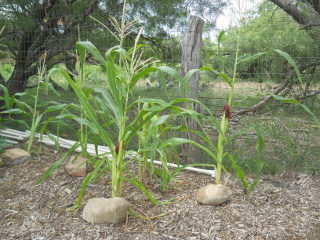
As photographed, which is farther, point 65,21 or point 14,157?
point 65,21

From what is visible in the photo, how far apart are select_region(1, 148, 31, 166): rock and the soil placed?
0.24 meters

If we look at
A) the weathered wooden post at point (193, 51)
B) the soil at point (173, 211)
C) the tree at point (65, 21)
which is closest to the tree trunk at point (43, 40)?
the tree at point (65, 21)

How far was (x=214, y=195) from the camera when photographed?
224 centimetres

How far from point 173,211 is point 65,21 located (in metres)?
3.63

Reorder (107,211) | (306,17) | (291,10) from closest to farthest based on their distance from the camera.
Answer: (107,211) < (291,10) < (306,17)

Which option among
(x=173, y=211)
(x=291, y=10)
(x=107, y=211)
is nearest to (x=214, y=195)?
(x=173, y=211)

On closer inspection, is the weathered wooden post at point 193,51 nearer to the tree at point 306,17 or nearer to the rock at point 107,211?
the tree at point 306,17

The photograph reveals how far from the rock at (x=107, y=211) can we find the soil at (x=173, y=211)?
0.13ft

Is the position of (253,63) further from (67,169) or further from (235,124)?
(67,169)

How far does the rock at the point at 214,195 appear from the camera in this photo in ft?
7.34

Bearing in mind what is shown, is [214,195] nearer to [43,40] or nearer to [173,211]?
[173,211]

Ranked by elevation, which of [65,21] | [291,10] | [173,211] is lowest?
[173,211]

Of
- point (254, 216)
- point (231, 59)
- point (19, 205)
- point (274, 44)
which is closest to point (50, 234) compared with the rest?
point (19, 205)

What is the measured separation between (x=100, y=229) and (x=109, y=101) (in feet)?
2.71
